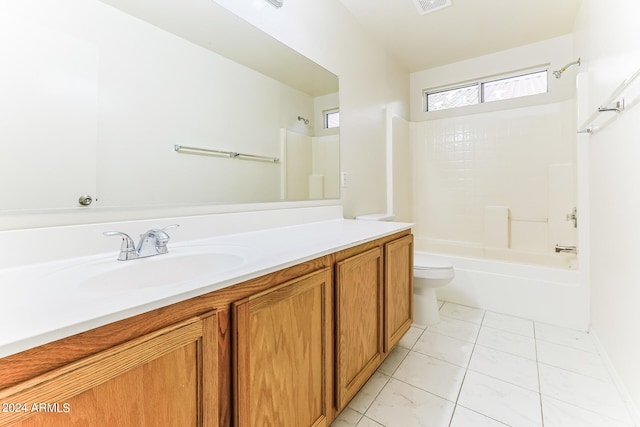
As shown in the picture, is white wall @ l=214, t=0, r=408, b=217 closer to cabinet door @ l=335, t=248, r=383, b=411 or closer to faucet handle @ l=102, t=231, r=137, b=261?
cabinet door @ l=335, t=248, r=383, b=411

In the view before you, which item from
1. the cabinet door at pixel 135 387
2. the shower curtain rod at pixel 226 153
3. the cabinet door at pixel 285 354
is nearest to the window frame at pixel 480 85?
the shower curtain rod at pixel 226 153

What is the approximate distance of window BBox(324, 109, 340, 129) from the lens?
6.38 feet

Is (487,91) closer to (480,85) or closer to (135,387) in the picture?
(480,85)

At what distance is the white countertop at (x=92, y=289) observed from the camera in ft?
1.47

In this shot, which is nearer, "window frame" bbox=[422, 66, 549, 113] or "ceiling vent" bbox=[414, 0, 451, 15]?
"ceiling vent" bbox=[414, 0, 451, 15]

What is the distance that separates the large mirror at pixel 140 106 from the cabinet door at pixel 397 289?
2.26 feet

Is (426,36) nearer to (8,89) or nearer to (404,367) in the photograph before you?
(404,367)

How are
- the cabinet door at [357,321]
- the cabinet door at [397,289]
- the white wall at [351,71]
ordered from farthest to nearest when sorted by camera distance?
the white wall at [351,71] → the cabinet door at [397,289] → the cabinet door at [357,321]

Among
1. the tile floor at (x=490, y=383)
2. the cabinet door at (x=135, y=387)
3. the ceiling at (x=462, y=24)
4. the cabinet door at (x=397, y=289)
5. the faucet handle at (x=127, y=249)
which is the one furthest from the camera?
the ceiling at (x=462, y=24)

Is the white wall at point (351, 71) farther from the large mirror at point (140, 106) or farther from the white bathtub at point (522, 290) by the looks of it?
the white bathtub at point (522, 290)

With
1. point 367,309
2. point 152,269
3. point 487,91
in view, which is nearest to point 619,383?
point 367,309

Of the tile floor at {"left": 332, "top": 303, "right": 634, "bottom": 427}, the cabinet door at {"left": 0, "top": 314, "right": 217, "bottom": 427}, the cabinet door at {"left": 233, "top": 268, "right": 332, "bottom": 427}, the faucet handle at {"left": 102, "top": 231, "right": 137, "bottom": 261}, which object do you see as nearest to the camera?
the cabinet door at {"left": 0, "top": 314, "right": 217, "bottom": 427}

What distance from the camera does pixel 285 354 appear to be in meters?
0.88

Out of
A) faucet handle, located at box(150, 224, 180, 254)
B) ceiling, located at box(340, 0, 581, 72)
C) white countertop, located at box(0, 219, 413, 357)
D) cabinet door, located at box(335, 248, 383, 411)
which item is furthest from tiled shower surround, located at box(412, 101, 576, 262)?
faucet handle, located at box(150, 224, 180, 254)
